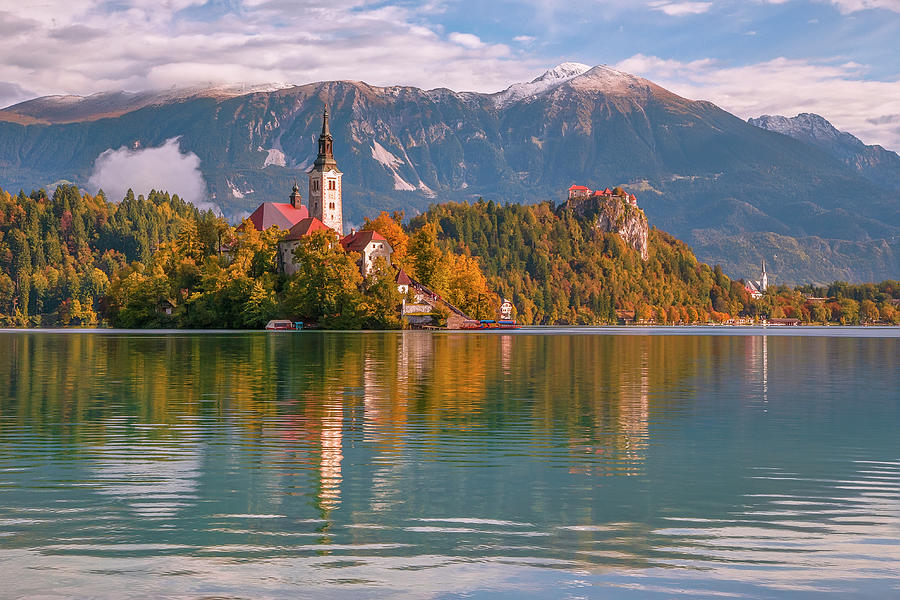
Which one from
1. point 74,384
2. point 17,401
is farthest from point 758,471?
point 74,384

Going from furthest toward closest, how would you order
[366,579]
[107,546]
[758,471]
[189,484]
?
[758,471]
[189,484]
[107,546]
[366,579]

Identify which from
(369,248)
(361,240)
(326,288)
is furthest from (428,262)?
(326,288)

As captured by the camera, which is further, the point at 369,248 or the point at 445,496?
the point at 369,248

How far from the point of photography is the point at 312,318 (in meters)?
175

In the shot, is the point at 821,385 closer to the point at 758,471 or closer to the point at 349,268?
the point at 758,471

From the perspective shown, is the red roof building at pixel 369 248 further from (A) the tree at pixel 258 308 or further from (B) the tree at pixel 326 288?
(A) the tree at pixel 258 308

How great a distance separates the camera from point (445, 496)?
62.6 ft

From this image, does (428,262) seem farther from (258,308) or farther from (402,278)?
(258,308)

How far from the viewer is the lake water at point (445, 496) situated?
13.6 m

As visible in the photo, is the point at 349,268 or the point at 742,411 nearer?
the point at 742,411

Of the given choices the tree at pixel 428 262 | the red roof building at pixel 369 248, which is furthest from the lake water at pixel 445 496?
the red roof building at pixel 369 248

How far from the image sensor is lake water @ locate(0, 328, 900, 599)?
44.6 ft

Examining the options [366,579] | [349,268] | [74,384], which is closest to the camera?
[366,579]

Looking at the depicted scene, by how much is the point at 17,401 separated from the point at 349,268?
441 feet
